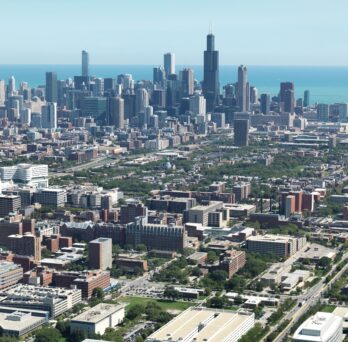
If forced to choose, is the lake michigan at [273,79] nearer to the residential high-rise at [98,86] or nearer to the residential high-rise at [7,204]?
the residential high-rise at [98,86]

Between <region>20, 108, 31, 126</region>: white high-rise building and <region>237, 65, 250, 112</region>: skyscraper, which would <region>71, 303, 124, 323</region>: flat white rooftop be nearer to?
<region>20, 108, 31, 126</region>: white high-rise building

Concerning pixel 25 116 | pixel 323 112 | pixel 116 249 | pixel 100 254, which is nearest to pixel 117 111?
pixel 25 116

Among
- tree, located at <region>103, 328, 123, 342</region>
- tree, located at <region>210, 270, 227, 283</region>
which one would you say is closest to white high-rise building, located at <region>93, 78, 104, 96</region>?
tree, located at <region>210, 270, 227, 283</region>

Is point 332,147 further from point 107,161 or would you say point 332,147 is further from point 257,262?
point 257,262

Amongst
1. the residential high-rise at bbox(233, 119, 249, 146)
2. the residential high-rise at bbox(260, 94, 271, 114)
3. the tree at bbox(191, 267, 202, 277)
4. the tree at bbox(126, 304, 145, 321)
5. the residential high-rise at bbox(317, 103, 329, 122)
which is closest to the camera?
the tree at bbox(126, 304, 145, 321)

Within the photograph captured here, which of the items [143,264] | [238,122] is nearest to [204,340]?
[143,264]

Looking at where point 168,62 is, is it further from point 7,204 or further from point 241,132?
point 7,204
